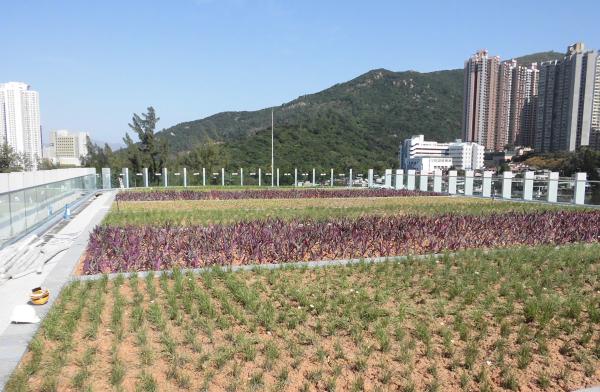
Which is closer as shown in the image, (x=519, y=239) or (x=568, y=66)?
(x=519, y=239)

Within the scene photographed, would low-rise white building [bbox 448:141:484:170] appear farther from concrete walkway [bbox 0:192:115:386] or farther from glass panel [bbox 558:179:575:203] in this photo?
concrete walkway [bbox 0:192:115:386]

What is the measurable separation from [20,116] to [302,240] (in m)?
96.7

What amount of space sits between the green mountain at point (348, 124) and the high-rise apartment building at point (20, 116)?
30.8 m

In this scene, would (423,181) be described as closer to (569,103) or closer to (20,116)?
(569,103)

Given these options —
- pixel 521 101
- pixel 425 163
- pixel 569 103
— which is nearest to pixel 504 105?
pixel 521 101

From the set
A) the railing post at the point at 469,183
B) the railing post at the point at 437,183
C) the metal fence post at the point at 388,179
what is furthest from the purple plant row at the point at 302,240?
the metal fence post at the point at 388,179

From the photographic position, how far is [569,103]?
58.7 metres

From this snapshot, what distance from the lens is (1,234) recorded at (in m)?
7.56

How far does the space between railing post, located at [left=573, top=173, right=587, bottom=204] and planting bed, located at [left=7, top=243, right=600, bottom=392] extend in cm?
1177

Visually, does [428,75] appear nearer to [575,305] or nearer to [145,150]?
[145,150]

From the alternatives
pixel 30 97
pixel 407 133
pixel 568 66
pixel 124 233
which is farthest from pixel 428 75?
pixel 124 233

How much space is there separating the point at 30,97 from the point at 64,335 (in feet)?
332

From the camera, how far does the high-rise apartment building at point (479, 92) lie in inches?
3132

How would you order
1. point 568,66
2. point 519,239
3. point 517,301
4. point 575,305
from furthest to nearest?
point 568,66 < point 519,239 < point 517,301 < point 575,305
